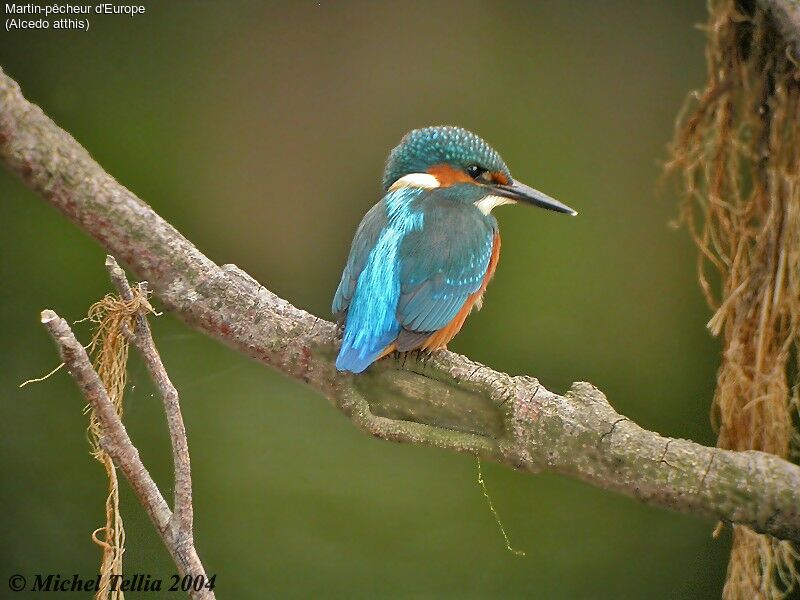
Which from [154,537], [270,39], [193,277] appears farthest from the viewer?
[270,39]

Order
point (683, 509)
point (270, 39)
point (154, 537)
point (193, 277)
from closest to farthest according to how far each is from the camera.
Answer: point (683, 509), point (193, 277), point (154, 537), point (270, 39)

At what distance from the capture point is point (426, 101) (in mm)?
2160

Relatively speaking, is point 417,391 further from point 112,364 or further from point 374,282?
point 112,364

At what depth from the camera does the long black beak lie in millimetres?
1646

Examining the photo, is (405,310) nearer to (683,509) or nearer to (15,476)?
(683,509)

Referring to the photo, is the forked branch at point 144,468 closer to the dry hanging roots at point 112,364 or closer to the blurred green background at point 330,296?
the dry hanging roots at point 112,364

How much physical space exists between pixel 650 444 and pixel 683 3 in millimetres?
1237

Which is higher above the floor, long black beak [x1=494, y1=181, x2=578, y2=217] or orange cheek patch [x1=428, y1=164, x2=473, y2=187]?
orange cheek patch [x1=428, y1=164, x2=473, y2=187]

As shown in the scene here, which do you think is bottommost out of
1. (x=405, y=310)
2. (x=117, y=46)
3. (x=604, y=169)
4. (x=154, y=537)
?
(x=154, y=537)

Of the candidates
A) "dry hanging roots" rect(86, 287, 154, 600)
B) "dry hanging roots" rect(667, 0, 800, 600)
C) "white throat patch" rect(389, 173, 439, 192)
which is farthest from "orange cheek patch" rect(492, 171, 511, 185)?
"dry hanging roots" rect(86, 287, 154, 600)

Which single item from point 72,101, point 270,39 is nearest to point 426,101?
point 270,39

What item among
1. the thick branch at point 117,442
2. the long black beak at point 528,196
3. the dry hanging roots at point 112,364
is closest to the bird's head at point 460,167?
the long black beak at point 528,196

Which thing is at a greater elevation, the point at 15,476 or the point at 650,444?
the point at 650,444

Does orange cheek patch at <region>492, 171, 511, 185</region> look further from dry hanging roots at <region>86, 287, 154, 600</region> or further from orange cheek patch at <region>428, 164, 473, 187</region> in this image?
dry hanging roots at <region>86, 287, 154, 600</region>
